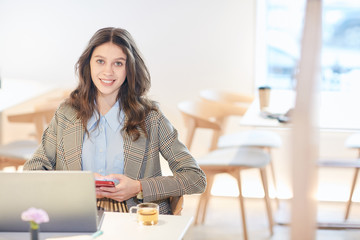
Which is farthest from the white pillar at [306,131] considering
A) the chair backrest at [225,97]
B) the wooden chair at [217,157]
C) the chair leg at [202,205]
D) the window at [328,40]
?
the window at [328,40]

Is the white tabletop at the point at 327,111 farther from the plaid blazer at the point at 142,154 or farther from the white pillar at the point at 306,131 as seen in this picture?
the white pillar at the point at 306,131

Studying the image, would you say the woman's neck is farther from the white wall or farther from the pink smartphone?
the white wall

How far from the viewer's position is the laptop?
144cm

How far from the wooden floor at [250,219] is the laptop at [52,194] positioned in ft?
6.97

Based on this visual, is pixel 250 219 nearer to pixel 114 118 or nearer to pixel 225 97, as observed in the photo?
pixel 225 97

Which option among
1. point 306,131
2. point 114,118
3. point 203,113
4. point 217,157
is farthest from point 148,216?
point 203,113

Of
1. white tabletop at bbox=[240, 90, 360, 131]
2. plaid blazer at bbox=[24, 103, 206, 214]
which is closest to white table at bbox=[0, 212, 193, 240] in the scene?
plaid blazer at bbox=[24, 103, 206, 214]

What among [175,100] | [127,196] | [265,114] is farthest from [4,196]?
[175,100]

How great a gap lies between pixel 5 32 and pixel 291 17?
7.82 feet

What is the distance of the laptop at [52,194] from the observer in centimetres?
144

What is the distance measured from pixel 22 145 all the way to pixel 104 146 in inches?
63.5

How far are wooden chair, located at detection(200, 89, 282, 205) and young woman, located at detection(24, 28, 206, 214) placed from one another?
1731 mm

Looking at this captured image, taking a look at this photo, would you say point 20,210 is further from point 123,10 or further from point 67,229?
point 123,10

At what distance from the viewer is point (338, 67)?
14.7 ft
